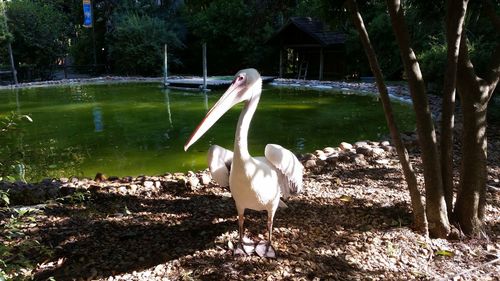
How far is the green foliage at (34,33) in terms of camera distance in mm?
22031

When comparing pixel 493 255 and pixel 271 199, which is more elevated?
pixel 271 199

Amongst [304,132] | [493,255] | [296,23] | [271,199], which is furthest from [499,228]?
[296,23]

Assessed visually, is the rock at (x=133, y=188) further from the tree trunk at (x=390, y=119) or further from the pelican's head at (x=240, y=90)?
the tree trunk at (x=390, y=119)

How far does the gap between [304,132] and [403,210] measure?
198 inches

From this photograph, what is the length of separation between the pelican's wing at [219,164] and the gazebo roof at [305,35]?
17.0 metres

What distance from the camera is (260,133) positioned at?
833cm

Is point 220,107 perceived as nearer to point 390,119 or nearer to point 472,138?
point 390,119

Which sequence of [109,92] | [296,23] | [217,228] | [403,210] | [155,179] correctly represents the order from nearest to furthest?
[217,228] < [403,210] < [155,179] < [109,92] < [296,23]

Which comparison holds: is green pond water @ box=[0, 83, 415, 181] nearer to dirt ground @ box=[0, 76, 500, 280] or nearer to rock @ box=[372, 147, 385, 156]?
dirt ground @ box=[0, 76, 500, 280]

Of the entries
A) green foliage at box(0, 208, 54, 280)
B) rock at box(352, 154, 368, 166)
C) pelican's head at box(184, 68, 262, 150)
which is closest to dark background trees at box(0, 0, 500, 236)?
rock at box(352, 154, 368, 166)

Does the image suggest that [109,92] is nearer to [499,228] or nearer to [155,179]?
[155,179]

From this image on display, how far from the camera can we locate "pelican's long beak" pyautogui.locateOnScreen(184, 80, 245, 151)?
238cm

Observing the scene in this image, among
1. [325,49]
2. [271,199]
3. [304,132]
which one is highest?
[325,49]

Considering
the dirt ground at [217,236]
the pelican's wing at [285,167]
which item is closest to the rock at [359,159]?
the dirt ground at [217,236]
